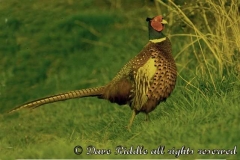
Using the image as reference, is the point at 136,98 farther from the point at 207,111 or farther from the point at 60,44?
the point at 60,44

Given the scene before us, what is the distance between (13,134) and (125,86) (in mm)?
1807

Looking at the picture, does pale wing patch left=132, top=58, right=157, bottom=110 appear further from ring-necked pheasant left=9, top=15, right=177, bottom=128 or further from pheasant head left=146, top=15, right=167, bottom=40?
pheasant head left=146, top=15, right=167, bottom=40

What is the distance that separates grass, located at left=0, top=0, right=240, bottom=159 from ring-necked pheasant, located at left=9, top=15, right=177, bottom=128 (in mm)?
233

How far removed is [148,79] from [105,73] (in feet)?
9.86

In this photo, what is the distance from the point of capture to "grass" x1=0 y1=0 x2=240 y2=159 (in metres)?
5.49

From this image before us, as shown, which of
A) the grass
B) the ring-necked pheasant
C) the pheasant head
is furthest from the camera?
the pheasant head

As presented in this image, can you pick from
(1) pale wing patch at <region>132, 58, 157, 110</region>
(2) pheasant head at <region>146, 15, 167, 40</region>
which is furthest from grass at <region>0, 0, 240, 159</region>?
(2) pheasant head at <region>146, 15, 167, 40</region>

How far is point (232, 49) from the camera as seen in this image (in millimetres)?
6715

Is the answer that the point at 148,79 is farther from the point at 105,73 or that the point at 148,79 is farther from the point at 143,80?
the point at 105,73

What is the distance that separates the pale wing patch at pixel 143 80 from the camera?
5.71 metres

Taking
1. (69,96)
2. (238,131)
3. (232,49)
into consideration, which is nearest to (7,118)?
(69,96)

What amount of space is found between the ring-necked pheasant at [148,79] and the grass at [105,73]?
233 millimetres

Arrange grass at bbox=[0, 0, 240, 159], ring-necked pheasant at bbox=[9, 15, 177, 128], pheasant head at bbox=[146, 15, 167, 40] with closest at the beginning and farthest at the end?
grass at bbox=[0, 0, 240, 159], ring-necked pheasant at bbox=[9, 15, 177, 128], pheasant head at bbox=[146, 15, 167, 40]

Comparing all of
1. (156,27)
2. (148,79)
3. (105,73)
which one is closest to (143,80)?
(148,79)
